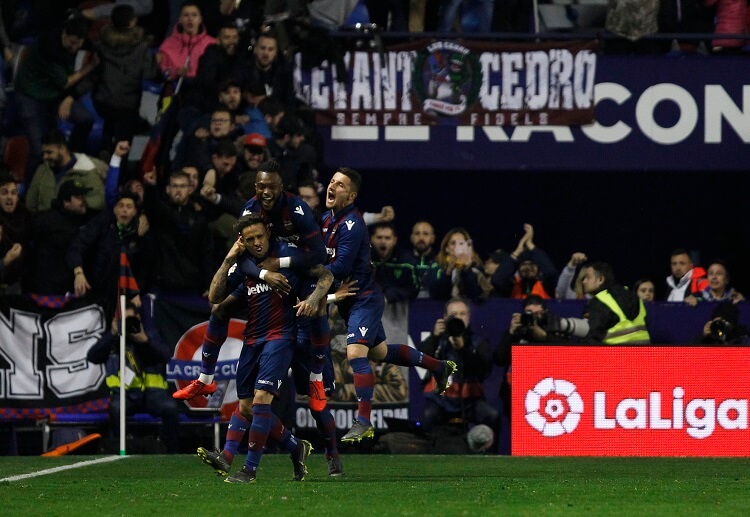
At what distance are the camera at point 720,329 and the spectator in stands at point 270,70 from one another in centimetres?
516

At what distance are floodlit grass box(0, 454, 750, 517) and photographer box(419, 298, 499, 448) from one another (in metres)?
1.50

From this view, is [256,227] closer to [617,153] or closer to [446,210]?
[617,153]

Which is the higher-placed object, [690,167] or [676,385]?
[690,167]

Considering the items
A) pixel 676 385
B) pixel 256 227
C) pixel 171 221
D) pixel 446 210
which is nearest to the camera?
pixel 256 227

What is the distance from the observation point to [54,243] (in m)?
16.5

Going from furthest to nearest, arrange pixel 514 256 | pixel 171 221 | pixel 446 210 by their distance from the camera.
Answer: pixel 446 210 < pixel 514 256 < pixel 171 221

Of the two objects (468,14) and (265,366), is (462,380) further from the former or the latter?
(468,14)

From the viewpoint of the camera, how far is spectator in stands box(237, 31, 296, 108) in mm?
17531

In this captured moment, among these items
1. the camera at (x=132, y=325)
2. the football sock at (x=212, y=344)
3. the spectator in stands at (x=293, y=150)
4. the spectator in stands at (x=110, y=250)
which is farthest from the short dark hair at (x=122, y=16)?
the football sock at (x=212, y=344)

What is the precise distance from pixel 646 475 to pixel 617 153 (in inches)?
322

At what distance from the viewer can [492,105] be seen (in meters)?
19.4

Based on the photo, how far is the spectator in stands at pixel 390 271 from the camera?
16.3 meters

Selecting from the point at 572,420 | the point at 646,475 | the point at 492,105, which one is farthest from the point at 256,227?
the point at 492,105

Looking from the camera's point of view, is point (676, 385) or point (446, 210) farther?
point (446, 210)
